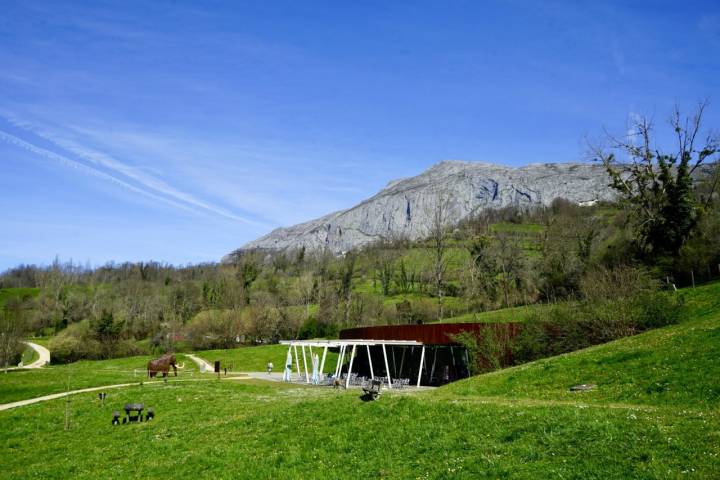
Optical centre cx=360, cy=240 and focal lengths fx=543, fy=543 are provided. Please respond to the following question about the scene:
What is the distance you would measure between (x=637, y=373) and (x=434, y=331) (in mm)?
17080

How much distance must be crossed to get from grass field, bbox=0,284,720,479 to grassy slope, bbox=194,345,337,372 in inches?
1257

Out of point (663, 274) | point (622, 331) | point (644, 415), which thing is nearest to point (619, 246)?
point (663, 274)

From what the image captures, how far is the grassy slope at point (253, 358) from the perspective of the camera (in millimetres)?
58344

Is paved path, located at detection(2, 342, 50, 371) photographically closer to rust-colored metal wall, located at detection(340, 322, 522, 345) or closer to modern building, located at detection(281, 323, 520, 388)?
modern building, located at detection(281, 323, 520, 388)

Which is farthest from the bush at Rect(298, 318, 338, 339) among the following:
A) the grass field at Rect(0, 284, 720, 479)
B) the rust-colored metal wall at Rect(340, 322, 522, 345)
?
the grass field at Rect(0, 284, 720, 479)

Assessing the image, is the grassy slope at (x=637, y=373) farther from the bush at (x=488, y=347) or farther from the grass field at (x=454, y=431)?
the bush at (x=488, y=347)

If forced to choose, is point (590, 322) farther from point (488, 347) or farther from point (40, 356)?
point (40, 356)

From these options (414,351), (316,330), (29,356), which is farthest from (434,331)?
(29,356)

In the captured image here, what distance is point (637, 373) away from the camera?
61.2 feet

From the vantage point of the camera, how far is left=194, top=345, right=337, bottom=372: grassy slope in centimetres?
5834

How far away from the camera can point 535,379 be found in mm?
21781

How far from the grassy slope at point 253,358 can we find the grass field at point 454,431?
31.9m

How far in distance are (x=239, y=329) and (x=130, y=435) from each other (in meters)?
59.1

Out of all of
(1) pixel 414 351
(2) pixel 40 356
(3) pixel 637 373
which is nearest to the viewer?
(3) pixel 637 373
